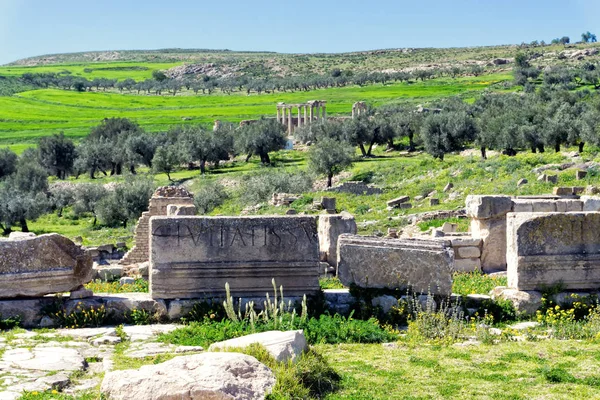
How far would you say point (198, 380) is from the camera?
6.27m

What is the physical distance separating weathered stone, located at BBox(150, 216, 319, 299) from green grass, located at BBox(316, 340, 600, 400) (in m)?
2.01

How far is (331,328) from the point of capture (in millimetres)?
9406

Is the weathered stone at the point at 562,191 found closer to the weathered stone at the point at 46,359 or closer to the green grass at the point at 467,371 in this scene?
the green grass at the point at 467,371

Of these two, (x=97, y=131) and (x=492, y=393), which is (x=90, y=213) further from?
(x=492, y=393)

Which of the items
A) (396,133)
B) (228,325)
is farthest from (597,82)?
(228,325)

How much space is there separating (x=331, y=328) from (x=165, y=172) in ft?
172

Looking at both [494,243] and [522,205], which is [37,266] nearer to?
[494,243]

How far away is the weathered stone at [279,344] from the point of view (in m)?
7.25

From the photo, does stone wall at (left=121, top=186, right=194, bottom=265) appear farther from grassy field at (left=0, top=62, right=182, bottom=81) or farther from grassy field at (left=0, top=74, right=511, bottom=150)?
grassy field at (left=0, top=62, right=182, bottom=81)

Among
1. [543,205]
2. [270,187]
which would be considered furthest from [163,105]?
[543,205]

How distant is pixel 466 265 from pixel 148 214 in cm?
1030

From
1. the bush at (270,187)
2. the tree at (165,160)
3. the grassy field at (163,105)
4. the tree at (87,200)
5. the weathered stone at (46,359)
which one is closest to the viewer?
the weathered stone at (46,359)

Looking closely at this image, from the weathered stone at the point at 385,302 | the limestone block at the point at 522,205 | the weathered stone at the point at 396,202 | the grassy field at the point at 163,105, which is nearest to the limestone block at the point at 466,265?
the limestone block at the point at 522,205

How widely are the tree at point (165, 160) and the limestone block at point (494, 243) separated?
45.2m
